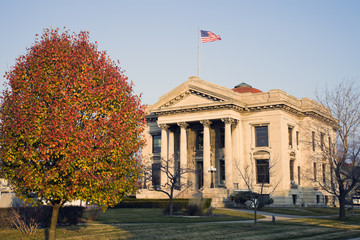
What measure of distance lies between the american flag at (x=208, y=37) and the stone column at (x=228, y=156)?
36.0ft

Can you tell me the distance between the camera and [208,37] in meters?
56.9

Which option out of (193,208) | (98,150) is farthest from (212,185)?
(98,150)

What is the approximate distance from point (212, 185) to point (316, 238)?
34135 mm

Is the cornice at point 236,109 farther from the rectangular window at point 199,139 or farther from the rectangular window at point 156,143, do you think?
the rectangular window at point 156,143

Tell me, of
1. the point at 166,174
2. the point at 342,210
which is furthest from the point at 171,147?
the point at 342,210

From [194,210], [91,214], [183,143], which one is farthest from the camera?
[183,143]

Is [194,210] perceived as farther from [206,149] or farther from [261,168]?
[261,168]

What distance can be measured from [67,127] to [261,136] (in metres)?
46.0

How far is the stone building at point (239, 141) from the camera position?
5659 cm

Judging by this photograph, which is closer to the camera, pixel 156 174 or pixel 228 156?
pixel 228 156

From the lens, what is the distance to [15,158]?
15.9 meters

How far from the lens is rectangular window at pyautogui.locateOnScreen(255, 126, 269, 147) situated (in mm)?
58500

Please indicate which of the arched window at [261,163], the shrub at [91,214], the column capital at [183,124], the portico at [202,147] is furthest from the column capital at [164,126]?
the shrub at [91,214]

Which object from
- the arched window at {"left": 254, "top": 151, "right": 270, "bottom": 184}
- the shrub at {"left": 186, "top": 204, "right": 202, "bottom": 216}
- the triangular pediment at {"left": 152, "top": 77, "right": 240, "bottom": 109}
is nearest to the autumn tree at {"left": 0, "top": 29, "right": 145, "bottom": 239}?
the shrub at {"left": 186, "top": 204, "right": 202, "bottom": 216}
